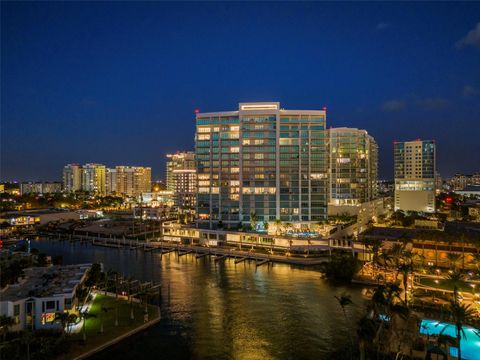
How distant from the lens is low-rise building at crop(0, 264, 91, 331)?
24975mm

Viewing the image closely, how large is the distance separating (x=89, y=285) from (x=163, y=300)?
6.94 m

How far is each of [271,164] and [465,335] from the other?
45743mm

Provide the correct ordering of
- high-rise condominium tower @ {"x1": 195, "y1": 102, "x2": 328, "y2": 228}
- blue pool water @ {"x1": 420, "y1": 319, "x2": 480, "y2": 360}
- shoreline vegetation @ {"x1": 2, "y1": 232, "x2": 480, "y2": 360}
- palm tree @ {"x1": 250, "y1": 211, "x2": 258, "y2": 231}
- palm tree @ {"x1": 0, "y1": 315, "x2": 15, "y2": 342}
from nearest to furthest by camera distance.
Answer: shoreline vegetation @ {"x1": 2, "y1": 232, "x2": 480, "y2": 360}, blue pool water @ {"x1": 420, "y1": 319, "x2": 480, "y2": 360}, palm tree @ {"x1": 0, "y1": 315, "x2": 15, "y2": 342}, palm tree @ {"x1": 250, "y1": 211, "x2": 258, "y2": 231}, high-rise condominium tower @ {"x1": 195, "y1": 102, "x2": 328, "y2": 228}

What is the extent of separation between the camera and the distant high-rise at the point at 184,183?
120 metres

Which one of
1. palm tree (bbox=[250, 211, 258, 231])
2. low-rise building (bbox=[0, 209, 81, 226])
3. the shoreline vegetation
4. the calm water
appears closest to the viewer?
the shoreline vegetation

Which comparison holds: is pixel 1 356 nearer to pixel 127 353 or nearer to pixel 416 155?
pixel 127 353

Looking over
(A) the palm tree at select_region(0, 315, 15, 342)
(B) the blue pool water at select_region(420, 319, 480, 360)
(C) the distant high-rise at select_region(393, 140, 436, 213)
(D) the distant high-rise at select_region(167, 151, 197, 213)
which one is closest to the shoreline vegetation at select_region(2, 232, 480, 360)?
(B) the blue pool water at select_region(420, 319, 480, 360)

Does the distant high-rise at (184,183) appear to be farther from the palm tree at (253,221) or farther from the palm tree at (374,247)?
the palm tree at (374,247)

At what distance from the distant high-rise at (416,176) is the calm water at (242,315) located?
62334mm

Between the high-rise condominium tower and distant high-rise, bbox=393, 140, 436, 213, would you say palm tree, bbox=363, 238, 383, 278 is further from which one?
distant high-rise, bbox=393, 140, 436, 213

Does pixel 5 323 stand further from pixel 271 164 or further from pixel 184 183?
pixel 184 183

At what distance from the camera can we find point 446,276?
38438 mm

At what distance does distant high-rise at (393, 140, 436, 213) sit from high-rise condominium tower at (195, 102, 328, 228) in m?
44.0

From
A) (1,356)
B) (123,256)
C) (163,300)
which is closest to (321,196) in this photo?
(123,256)
